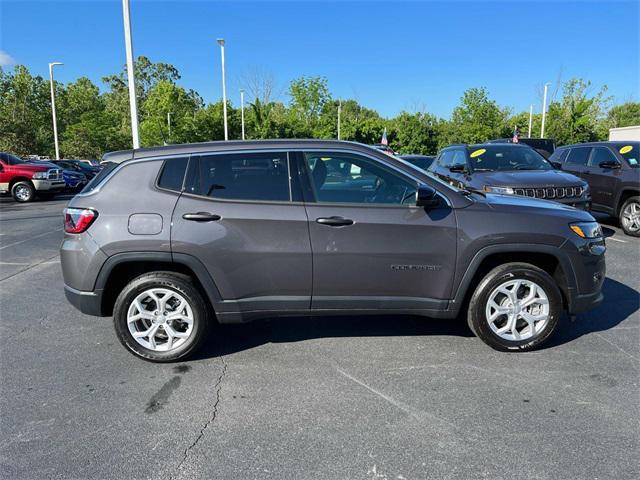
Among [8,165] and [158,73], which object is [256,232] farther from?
[158,73]

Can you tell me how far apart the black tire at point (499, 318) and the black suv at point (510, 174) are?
9.47 ft

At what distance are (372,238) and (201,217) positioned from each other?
1357 mm

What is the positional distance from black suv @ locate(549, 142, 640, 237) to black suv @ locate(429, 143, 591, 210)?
1.53 metres

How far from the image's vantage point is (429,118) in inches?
1853

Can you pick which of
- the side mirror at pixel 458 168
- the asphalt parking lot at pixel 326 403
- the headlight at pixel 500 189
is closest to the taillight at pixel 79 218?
the asphalt parking lot at pixel 326 403

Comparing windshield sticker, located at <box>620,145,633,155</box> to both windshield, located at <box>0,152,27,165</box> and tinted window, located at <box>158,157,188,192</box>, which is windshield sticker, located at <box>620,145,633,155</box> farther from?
windshield, located at <box>0,152,27,165</box>

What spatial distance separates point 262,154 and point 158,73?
92599 millimetres

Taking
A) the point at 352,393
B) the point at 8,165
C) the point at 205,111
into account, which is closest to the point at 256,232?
the point at 352,393

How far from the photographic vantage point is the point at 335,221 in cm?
368

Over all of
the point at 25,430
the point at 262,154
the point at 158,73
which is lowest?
the point at 25,430

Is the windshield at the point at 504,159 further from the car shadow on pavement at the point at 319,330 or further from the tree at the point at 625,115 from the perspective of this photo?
the tree at the point at 625,115

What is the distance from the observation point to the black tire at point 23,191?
17.0 meters

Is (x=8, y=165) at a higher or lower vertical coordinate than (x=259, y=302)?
higher

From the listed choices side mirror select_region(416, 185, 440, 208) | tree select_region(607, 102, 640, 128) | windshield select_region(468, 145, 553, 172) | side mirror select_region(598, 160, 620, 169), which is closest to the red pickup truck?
windshield select_region(468, 145, 553, 172)
